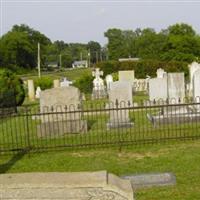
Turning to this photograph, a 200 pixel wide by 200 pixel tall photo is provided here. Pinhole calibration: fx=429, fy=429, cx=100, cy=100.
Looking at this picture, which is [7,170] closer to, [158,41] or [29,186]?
[29,186]

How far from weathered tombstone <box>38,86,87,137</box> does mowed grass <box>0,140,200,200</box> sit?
100 inches

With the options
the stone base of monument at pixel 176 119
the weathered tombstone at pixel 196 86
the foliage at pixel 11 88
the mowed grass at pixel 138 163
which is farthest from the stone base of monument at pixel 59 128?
the foliage at pixel 11 88

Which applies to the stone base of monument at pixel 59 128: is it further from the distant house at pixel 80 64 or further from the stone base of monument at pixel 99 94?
the distant house at pixel 80 64

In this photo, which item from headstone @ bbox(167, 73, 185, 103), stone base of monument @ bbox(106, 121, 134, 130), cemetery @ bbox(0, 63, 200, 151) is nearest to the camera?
cemetery @ bbox(0, 63, 200, 151)

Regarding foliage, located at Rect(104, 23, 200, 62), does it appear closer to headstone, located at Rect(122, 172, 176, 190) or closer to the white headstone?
the white headstone

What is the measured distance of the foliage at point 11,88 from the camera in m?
23.1

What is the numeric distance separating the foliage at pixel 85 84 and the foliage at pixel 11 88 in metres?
10.1

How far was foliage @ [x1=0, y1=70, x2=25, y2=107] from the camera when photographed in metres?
23.1

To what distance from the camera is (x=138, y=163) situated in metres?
8.75

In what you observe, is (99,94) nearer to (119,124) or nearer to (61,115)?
(119,124)

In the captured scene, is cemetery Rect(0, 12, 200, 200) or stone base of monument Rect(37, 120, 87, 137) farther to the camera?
stone base of monument Rect(37, 120, 87, 137)

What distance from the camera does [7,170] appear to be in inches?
348

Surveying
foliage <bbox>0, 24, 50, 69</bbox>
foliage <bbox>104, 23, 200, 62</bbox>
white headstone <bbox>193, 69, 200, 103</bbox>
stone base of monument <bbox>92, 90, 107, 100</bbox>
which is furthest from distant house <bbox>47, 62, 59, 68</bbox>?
white headstone <bbox>193, 69, 200, 103</bbox>

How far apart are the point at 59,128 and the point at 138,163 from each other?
463cm
